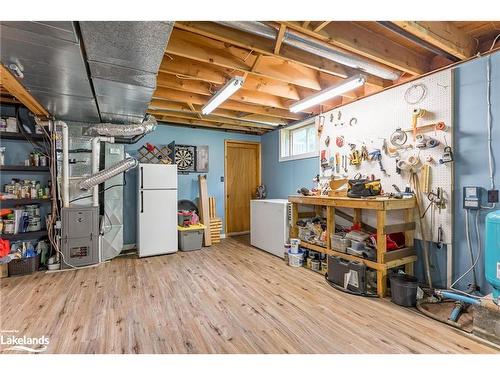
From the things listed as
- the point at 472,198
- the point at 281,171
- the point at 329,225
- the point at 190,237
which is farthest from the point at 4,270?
the point at 472,198

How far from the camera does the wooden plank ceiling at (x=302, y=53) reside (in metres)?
2.03

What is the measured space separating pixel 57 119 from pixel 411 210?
5.06 m

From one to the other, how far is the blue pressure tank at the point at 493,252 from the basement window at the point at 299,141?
2.64m

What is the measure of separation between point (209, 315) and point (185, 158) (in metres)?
3.60

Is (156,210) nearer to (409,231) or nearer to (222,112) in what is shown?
(222,112)

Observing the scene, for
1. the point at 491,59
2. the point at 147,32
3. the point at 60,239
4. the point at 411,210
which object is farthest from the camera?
the point at 60,239

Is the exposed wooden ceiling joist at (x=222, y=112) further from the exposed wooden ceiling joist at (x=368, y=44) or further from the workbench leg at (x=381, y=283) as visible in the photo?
the workbench leg at (x=381, y=283)

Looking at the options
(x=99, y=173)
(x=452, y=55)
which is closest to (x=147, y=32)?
(x=99, y=173)

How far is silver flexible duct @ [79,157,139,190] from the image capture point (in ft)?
11.6

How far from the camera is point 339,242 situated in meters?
2.96

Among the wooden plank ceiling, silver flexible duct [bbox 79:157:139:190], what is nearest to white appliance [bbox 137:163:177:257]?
silver flexible duct [bbox 79:157:139:190]

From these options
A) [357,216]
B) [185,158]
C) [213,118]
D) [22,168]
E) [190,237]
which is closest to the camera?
[357,216]

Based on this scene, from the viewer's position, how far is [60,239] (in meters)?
3.41

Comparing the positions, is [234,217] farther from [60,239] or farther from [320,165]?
[60,239]
